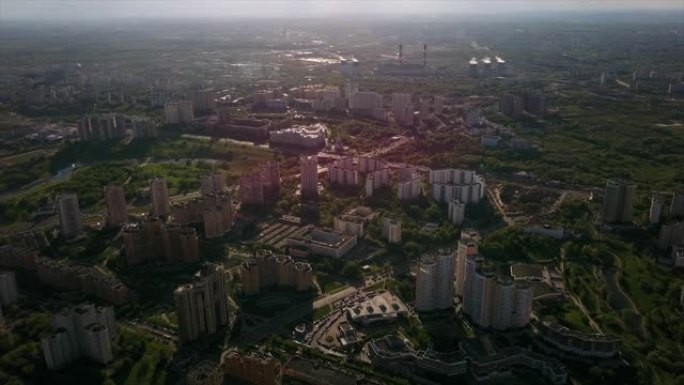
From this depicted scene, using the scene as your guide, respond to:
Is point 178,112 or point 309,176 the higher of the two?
point 309,176

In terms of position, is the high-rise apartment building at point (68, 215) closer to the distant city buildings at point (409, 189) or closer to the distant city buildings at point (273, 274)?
the distant city buildings at point (273, 274)

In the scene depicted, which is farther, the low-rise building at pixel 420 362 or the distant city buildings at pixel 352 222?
the distant city buildings at pixel 352 222

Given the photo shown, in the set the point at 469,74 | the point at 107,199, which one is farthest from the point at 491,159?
the point at 469,74

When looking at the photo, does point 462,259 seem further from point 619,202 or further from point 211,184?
point 211,184

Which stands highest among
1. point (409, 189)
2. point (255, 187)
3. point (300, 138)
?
point (255, 187)

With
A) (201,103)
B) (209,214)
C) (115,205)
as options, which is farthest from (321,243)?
(201,103)

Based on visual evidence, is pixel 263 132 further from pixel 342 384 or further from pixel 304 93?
pixel 342 384

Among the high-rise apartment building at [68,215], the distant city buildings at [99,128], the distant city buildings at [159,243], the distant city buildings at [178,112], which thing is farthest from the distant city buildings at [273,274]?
the distant city buildings at [178,112]
